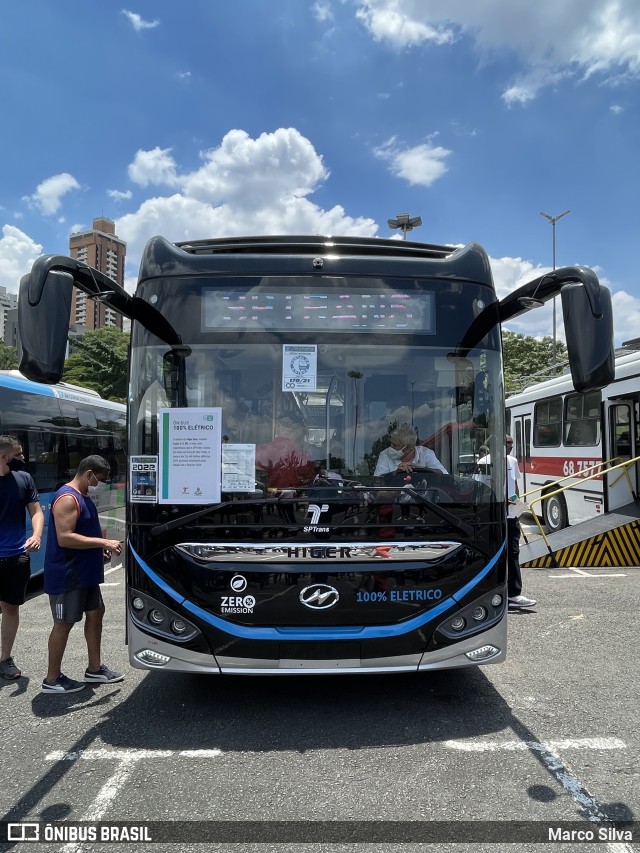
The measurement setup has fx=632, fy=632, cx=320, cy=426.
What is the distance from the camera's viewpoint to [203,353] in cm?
423

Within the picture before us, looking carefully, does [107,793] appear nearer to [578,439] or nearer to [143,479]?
[143,479]

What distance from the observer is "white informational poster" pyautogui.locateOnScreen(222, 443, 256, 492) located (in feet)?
13.5

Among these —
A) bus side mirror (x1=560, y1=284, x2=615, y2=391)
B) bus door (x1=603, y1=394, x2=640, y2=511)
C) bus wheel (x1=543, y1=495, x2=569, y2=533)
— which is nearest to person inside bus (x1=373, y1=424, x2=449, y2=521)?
bus side mirror (x1=560, y1=284, x2=615, y2=391)

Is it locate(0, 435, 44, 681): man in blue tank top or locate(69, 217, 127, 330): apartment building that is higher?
locate(69, 217, 127, 330): apartment building

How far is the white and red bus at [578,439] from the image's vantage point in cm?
1088

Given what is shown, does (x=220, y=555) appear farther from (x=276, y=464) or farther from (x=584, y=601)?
(x=584, y=601)

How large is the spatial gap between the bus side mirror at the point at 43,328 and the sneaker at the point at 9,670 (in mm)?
2801

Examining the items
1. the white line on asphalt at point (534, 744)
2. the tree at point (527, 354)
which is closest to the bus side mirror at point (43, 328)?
the white line on asphalt at point (534, 744)

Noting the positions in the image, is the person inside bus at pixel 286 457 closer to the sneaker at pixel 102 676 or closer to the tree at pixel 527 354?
the sneaker at pixel 102 676

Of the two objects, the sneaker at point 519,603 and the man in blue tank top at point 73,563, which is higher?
the man in blue tank top at point 73,563

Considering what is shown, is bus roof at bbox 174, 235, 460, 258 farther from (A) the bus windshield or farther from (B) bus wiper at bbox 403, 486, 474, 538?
(B) bus wiper at bbox 403, 486, 474, 538

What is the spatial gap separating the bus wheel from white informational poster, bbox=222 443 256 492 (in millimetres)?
10051

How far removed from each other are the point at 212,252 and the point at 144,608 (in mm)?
2497

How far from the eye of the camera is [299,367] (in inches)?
167
